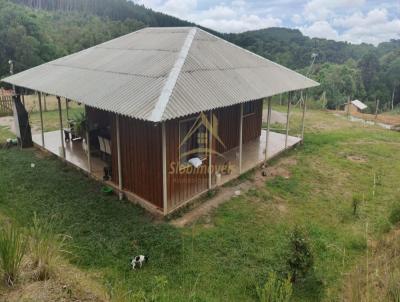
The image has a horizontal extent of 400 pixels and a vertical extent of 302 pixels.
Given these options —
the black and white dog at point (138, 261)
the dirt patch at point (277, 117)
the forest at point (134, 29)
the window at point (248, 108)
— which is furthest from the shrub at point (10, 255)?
the forest at point (134, 29)

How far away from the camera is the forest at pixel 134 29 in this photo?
22577 millimetres

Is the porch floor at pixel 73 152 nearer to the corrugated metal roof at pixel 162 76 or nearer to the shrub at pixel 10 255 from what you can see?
the corrugated metal roof at pixel 162 76

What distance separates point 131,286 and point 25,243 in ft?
6.09

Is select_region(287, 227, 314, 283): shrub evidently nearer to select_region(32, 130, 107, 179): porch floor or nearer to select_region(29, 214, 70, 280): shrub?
select_region(29, 214, 70, 280): shrub

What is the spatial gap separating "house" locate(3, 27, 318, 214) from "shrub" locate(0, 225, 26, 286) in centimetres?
292

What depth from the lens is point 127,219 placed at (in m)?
6.77

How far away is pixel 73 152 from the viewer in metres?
10.3

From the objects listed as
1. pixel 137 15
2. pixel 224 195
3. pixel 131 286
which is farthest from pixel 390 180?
pixel 137 15

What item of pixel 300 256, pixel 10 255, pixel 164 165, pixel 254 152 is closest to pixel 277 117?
pixel 254 152

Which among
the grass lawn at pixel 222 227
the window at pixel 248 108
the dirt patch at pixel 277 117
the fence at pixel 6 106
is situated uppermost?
the window at pixel 248 108

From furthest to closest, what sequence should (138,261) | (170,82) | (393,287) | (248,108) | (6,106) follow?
1. (6,106)
2. (248,108)
3. (170,82)
4. (138,261)
5. (393,287)

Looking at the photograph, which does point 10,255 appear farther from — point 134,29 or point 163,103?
point 134,29

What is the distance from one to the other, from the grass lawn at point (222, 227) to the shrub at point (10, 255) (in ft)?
5.08

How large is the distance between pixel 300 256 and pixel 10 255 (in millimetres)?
3862
